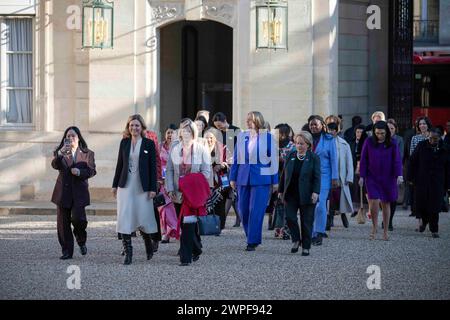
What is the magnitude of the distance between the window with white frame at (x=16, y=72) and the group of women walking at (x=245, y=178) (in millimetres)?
5594

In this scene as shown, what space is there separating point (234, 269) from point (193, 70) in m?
13.3

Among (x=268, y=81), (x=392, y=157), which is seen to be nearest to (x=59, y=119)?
(x=268, y=81)

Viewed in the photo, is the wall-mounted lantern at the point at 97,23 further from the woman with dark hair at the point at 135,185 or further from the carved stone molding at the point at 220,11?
the woman with dark hair at the point at 135,185

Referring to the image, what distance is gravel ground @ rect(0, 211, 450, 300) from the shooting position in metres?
13.5

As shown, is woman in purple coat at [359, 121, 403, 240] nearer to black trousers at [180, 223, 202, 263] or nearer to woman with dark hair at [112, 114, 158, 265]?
black trousers at [180, 223, 202, 263]

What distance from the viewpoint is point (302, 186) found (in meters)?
16.7

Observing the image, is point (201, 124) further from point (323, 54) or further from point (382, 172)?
point (323, 54)

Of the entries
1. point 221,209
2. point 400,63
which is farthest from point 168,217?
point 400,63

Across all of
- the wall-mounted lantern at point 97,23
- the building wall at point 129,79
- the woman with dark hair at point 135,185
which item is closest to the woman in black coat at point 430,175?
the building wall at point 129,79

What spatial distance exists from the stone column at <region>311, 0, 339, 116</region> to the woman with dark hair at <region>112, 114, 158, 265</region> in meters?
7.94

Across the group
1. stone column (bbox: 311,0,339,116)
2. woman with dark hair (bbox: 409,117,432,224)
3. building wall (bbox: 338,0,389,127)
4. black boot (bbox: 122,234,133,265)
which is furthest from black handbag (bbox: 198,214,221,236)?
building wall (bbox: 338,0,389,127)

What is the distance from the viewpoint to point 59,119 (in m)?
24.0

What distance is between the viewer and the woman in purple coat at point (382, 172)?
1839cm
